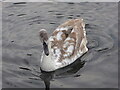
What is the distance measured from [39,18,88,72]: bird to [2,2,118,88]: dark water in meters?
0.21

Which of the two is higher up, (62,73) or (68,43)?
(68,43)

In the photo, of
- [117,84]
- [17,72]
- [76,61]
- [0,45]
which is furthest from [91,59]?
[0,45]

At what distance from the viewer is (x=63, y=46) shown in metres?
11.7

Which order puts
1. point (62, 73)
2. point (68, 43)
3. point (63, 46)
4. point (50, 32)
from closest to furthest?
point (62, 73), point (63, 46), point (68, 43), point (50, 32)

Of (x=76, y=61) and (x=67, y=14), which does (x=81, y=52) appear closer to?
(x=76, y=61)

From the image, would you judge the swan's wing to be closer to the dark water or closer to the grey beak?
the dark water

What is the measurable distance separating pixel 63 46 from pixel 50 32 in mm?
1909

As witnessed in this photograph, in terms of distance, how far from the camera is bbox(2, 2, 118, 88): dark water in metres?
10.7

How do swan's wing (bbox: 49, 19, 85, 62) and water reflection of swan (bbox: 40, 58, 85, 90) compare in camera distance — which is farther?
swan's wing (bbox: 49, 19, 85, 62)

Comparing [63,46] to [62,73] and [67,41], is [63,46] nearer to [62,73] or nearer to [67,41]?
[67,41]

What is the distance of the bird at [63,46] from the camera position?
437 inches

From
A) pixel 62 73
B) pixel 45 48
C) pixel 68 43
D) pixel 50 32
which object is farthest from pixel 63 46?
pixel 50 32

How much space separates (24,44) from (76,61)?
6.58ft

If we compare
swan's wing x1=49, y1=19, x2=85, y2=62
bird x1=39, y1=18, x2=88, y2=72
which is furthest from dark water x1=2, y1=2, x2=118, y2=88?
swan's wing x1=49, y1=19, x2=85, y2=62
